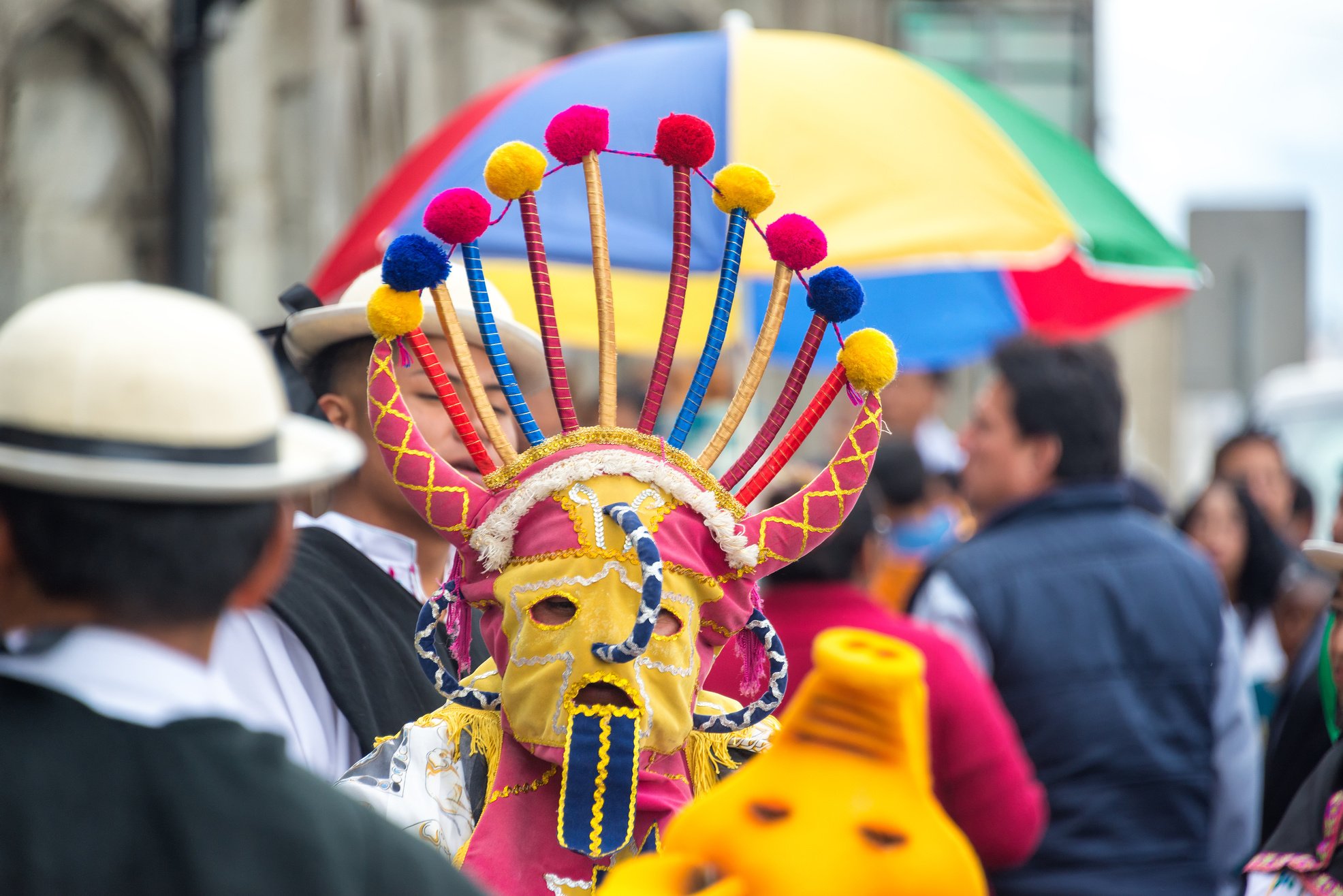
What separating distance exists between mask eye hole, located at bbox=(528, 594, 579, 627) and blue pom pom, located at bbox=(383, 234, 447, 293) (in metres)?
0.43

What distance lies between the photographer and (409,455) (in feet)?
6.00

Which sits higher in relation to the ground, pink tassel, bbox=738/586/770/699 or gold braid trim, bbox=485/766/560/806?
pink tassel, bbox=738/586/770/699

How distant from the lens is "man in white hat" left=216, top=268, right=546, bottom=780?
2.27m

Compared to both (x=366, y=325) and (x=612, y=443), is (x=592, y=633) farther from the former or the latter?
(x=366, y=325)

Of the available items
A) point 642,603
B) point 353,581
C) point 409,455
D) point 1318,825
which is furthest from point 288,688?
point 1318,825

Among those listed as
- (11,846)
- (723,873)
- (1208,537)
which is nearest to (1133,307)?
(1208,537)

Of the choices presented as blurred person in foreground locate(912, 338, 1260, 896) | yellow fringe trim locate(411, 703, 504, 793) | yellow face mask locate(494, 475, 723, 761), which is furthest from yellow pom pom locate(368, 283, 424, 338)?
blurred person in foreground locate(912, 338, 1260, 896)

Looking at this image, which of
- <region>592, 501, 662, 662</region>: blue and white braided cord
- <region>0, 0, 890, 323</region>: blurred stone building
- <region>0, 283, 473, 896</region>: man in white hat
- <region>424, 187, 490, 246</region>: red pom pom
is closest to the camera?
<region>0, 283, 473, 896</region>: man in white hat

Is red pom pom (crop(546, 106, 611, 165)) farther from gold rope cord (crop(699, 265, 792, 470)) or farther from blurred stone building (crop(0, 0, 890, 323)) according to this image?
blurred stone building (crop(0, 0, 890, 323))

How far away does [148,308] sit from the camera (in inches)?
45.1

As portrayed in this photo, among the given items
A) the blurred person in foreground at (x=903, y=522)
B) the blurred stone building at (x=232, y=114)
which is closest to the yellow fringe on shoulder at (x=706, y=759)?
the blurred stone building at (x=232, y=114)

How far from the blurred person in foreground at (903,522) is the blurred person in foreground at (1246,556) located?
82 cm

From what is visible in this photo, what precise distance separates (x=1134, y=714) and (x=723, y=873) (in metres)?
2.02

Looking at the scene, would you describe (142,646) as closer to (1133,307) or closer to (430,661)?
(430,661)
